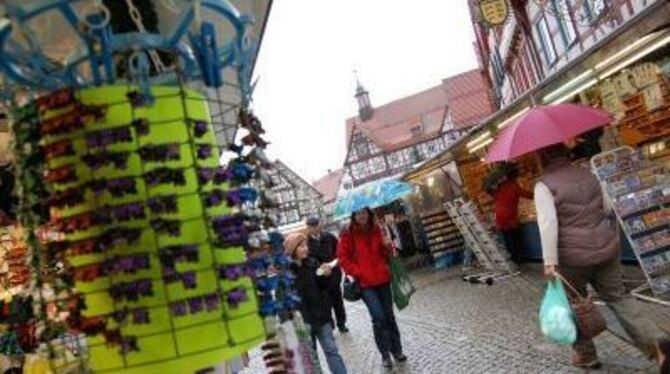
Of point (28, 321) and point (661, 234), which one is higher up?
point (28, 321)

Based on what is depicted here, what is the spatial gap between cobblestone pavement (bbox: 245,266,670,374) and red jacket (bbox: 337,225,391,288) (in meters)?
1.19

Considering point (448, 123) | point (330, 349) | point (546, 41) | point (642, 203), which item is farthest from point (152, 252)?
point (448, 123)

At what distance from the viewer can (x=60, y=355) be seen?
1.53 metres

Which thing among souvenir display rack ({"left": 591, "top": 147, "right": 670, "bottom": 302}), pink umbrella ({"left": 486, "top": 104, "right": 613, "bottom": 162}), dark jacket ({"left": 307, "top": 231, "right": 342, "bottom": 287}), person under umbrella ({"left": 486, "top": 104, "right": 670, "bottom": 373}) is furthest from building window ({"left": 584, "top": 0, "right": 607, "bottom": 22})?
person under umbrella ({"left": 486, "top": 104, "right": 670, "bottom": 373})

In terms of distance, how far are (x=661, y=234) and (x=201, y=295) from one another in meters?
8.14

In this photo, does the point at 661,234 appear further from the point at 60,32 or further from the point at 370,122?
the point at 370,122

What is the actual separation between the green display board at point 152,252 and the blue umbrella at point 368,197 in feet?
24.3

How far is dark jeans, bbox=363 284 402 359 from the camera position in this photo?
336 inches

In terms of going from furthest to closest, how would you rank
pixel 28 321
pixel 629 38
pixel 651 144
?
pixel 651 144, pixel 629 38, pixel 28 321

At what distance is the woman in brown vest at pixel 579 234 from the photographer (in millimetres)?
5750

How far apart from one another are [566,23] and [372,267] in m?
12.0

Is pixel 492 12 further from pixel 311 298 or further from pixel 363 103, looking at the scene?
pixel 363 103

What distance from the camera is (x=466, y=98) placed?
6756cm

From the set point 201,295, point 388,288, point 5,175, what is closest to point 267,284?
point 201,295
